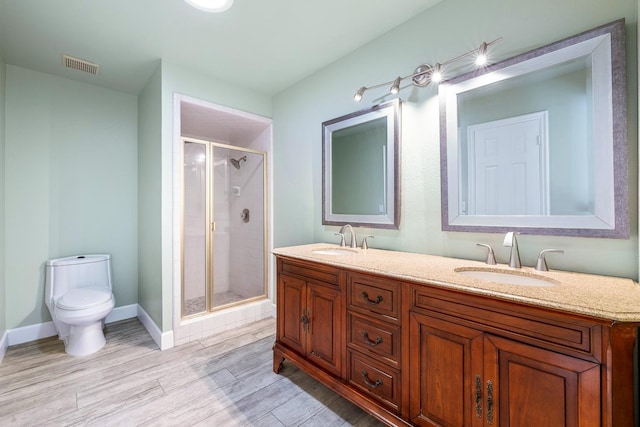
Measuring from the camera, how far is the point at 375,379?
1.39 m

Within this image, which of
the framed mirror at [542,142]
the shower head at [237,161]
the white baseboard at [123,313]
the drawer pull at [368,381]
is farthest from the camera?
the shower head at [237,161]

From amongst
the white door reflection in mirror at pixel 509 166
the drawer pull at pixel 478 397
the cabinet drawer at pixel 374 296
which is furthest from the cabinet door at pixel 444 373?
the white door reflection in mirror at pixel 509 166

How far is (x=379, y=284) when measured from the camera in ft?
4.44

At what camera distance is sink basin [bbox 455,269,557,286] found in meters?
1.23

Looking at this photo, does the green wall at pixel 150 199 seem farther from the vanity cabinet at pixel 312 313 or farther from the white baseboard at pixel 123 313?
the vanity cabinet at pixel 312 313

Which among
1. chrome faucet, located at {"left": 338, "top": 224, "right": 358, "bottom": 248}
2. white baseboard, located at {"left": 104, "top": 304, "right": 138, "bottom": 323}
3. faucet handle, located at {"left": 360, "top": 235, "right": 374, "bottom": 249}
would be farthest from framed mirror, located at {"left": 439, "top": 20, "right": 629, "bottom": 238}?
white baseboard, located at {"left": 104, "top": 304, "right": 138, "bottom": 323}

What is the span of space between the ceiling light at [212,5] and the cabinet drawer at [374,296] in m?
1.78

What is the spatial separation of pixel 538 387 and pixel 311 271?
113 centimetres

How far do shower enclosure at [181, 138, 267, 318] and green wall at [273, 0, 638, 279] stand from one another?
35cm

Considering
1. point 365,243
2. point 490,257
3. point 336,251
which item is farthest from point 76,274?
point 490,257

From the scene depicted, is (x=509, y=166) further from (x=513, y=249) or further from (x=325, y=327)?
(x=325, y=327)

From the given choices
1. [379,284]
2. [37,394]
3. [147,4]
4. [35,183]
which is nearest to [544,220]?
[379,284]

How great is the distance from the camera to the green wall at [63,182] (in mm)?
2377

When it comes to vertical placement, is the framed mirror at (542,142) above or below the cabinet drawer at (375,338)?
above
